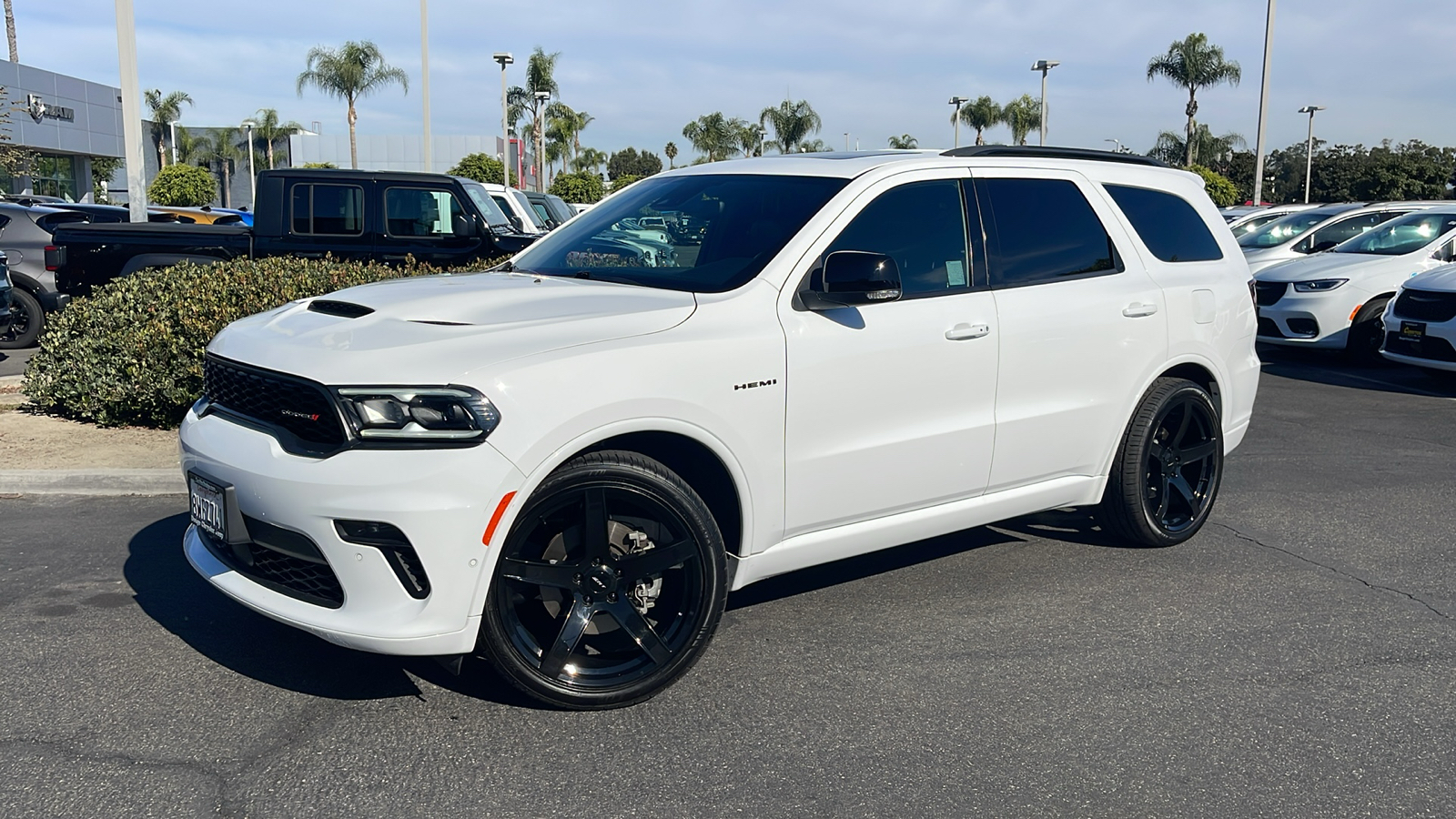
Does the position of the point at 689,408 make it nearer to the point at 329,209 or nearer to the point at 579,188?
the point at 329,209

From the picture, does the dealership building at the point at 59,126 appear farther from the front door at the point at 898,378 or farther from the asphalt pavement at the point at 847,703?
the front door at the point at 898,378

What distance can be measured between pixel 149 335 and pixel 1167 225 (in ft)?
20.8

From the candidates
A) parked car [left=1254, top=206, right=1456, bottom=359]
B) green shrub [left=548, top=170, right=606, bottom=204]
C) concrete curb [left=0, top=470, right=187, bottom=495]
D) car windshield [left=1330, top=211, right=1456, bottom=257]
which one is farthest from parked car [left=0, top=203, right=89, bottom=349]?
green shrub [left=548, top=170, right=606, bottom=204]

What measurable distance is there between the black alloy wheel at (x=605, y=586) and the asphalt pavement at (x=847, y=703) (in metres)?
0.15

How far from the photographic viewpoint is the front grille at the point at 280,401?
342 cm

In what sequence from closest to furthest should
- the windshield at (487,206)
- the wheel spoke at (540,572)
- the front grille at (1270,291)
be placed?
the wheel spoke at (540,572) < the windshield at (487,206) < the front grille at (1270,291)

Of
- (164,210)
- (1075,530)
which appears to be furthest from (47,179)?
(1075,530)

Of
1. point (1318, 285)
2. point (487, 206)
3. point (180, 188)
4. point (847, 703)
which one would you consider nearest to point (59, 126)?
point (180, 188)

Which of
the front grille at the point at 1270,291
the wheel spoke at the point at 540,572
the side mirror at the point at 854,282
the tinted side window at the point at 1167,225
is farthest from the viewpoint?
the front grille at the point at 1270,291

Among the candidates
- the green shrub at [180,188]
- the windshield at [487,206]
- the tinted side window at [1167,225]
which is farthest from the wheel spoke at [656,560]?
the green shrub at [180,188]

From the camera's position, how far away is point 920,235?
4621mm

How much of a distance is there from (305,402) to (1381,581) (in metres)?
4.63

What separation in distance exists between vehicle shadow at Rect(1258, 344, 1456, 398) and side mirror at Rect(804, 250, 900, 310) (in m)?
9.20

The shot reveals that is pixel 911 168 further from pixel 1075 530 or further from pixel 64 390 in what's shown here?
pixel 64 390
